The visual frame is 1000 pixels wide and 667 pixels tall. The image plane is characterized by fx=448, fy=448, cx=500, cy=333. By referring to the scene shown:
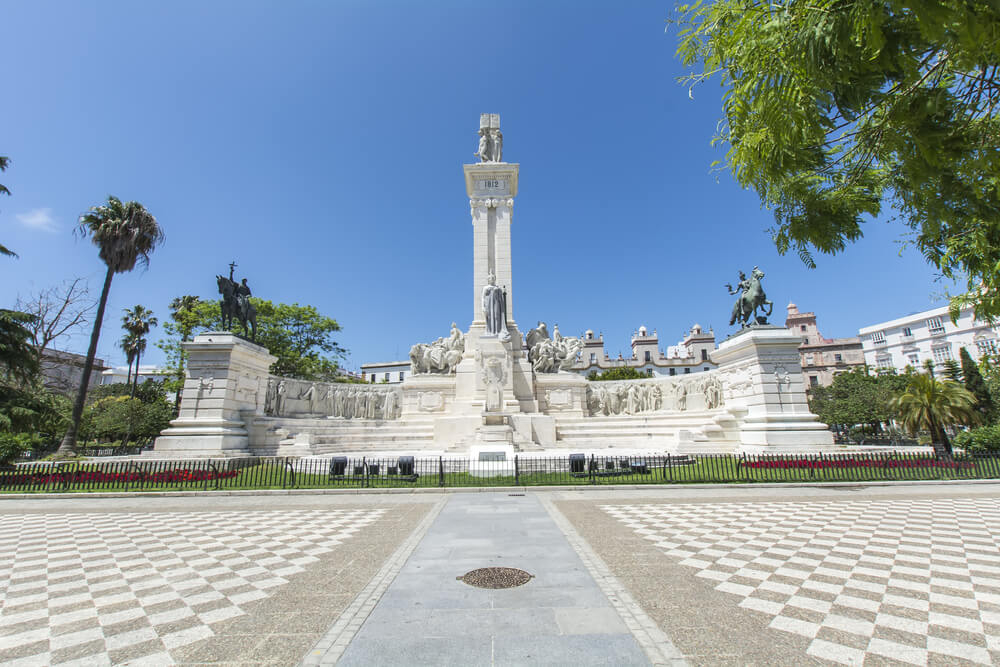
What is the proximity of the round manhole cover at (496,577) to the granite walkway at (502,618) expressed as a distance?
12 centimetres

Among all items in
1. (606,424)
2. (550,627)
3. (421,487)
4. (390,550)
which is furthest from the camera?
(606,424)

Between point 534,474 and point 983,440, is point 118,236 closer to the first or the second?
point 534,474

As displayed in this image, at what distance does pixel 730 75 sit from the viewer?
439 centimetres

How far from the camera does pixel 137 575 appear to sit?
5.24 metres

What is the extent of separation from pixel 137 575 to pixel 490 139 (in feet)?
105

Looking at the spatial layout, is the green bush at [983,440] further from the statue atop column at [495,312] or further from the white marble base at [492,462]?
the statue atop column at [495,312]

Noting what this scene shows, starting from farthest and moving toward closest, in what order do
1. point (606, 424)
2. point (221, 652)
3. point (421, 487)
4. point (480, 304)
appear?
point (480, 304)
point (606, 424)
point (421, 487)
point (221, 652)

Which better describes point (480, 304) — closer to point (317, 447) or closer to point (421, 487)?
point (317, 447)

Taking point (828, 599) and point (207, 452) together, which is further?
point (207, 452)

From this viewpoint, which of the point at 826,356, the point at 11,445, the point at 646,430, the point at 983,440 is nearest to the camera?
the point at 11,445

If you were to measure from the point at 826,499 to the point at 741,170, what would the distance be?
9139 millimetres

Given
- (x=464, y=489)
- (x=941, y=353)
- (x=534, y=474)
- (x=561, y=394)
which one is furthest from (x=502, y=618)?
(x=941, y=353)

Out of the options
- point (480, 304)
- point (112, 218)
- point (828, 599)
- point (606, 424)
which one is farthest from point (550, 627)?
point (112, 218)

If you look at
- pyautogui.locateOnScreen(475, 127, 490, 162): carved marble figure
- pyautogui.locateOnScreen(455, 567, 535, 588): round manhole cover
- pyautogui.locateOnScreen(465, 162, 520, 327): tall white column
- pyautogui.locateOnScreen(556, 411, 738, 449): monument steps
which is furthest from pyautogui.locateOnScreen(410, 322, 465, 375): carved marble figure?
pyautogui.locateOnScreen(455, 567, 535, 588): round manhole cover
